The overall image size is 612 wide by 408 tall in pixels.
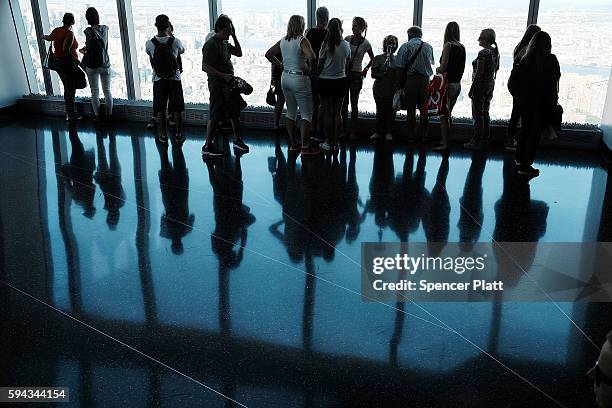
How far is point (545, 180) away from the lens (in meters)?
6.35

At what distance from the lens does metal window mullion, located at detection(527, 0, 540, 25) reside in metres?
7.62

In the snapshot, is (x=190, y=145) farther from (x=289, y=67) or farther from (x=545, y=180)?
(x=545, y=180)

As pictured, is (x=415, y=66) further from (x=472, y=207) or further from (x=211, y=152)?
(x=211, y=152)

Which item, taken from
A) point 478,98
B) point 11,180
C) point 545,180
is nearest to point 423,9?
point 478,98

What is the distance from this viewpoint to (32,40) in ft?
33.2

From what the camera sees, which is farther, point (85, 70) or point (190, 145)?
point (85, 70)

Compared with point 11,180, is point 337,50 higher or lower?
higher

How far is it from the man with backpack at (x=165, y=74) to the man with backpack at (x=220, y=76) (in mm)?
758

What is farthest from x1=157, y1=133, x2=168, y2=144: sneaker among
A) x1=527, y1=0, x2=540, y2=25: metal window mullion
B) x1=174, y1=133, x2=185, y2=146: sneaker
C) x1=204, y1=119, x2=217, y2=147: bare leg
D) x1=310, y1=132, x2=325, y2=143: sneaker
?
x1=527, y1=0, x2=540, y2=25: metal window mullion

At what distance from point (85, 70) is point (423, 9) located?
5090 millimetres

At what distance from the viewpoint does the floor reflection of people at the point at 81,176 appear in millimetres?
5668

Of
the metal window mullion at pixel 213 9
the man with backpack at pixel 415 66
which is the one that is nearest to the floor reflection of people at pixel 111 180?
the metal window mullion at pixel 213 9

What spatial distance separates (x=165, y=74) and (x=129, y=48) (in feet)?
7.89

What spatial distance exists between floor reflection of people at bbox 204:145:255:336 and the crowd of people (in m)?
0.65
